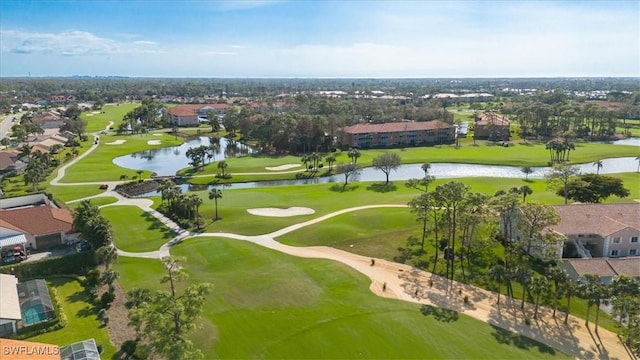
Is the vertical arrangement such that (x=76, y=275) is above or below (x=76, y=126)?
below

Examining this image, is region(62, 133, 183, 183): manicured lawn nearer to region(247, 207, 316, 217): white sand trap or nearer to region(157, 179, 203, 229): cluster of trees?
region(157, 179, 203, 229): cluster of trees

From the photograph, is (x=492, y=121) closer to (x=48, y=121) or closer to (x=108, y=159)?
(x=108, y=159)

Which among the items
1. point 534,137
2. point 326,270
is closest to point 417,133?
point 534,137

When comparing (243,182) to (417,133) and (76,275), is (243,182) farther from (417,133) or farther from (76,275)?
(417,133)

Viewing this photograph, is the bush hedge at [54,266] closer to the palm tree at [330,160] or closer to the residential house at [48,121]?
the palm tree at [330,160]

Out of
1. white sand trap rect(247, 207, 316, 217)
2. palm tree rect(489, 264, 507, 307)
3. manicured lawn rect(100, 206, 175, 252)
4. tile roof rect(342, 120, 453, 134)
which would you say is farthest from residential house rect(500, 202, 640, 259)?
tile roof rect(342, 120, 453, 134)
